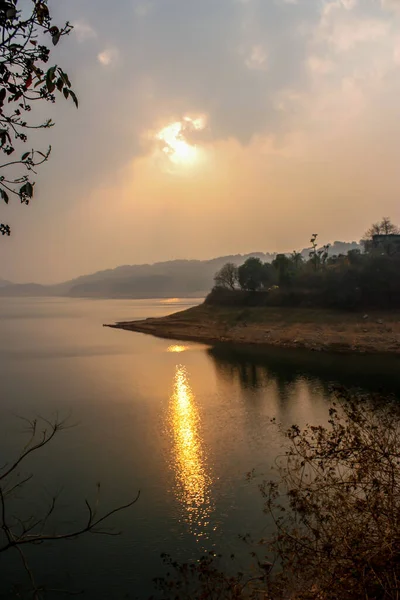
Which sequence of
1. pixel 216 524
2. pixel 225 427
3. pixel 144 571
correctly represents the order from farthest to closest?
pixel 225 427, pixel 216 524, pixel 144 571

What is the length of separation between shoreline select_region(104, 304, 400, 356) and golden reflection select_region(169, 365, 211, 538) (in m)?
25.8

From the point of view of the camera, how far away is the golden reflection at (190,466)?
12.2 meters

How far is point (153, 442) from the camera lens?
18.6 m

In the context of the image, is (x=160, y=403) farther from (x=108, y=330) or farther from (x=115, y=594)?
(x=108, y=330)

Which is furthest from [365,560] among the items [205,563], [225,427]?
[225,427]

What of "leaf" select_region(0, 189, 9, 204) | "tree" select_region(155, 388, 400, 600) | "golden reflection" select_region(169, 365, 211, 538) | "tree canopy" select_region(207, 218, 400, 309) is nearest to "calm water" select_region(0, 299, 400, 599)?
"golden reflection" select_region(169, 365, 211, 538)

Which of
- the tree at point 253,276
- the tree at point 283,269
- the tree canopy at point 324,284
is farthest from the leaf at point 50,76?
the tree at point 253,276

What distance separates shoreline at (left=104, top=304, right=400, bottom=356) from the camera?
45.8 m

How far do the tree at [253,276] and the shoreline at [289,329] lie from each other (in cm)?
656

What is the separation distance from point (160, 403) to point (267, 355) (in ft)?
66.3

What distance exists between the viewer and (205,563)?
976 centimetres

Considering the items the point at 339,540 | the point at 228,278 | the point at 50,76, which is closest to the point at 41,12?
the point at 50,76

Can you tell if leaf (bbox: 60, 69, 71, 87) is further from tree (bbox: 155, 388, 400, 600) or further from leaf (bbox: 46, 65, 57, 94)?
tree (bbox: 155, 388, 400, 600)

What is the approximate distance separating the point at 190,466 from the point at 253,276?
190 ft
